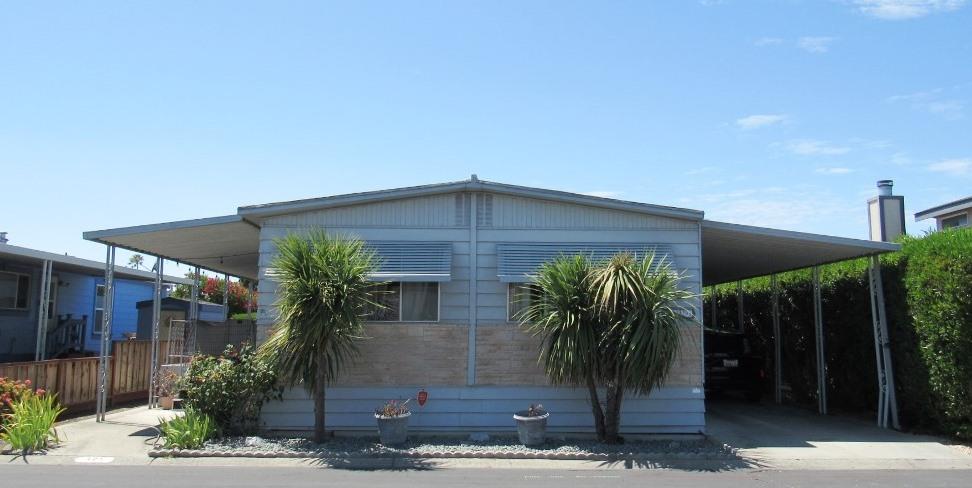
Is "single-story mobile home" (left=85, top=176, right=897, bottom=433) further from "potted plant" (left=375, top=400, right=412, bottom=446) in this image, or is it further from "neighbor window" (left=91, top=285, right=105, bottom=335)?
"neighbor window" (left=91, top=285, right=105, bottom=335)

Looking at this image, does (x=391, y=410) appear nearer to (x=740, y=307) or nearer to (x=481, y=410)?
(x=481, y=410)

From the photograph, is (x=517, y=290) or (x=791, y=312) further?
(x=791, y=312)

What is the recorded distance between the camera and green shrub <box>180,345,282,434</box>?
10.4 m

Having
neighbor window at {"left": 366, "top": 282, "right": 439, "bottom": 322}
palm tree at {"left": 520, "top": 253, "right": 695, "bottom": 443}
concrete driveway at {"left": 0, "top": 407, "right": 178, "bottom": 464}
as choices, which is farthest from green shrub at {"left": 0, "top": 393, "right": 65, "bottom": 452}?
palm tree at {"left": 520, "top": 253, "right": 695, "bottom": 443}

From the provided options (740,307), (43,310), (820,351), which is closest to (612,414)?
(820,351)

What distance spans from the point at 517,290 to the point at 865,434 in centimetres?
576

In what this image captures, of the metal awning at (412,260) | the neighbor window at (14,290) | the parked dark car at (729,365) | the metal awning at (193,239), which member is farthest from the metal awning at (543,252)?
the neighbor window at (14,290)

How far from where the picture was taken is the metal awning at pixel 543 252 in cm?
1101

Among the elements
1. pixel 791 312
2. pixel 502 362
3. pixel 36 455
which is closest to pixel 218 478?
pixel 36 455

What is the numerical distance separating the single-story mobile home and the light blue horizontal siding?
0.01m

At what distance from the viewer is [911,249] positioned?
11148mm

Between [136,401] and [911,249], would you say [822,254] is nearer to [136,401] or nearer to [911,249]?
[911,249]

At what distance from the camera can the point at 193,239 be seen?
12.5 metres

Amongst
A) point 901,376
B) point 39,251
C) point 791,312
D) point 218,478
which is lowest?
point 218,478
